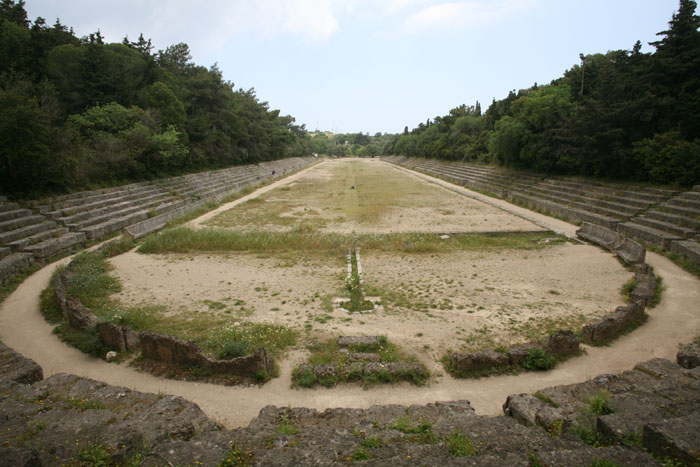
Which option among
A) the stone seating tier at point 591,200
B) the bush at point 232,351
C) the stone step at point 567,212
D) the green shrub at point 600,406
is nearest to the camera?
the green shrub at point 600,406

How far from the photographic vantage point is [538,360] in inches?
273

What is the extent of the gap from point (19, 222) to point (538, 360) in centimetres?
2074

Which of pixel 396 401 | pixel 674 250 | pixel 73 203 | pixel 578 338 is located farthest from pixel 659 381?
pixel 73 203

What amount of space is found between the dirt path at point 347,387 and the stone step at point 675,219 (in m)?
8.42

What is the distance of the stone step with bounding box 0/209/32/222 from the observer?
50.2ft

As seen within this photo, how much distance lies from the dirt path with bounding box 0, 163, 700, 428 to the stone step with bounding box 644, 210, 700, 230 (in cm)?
842

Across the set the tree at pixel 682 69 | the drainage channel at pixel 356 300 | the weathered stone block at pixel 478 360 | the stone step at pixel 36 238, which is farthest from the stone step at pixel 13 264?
the tree at pixel 682 69

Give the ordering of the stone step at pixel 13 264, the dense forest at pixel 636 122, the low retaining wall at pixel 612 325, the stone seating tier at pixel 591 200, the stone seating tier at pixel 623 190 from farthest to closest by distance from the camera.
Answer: the dense forest at pixel 636 122
the stone seating tier at pixel 591 200
the stone seating tier at pixel 623 190
the stone step at pixel 13 264
the low retaining wall at pixel 612 325

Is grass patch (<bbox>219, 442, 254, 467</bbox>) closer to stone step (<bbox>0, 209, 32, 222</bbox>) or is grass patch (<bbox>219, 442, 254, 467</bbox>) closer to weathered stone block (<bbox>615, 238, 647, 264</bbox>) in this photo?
weathered stone block (<bbox>615, 238, 647, 264</bbox>)

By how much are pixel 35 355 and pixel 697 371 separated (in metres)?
13.1

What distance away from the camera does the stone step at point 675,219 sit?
50.2 ft

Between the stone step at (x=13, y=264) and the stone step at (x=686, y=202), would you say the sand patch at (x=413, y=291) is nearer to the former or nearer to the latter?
the stone step at (x=13, y=264)

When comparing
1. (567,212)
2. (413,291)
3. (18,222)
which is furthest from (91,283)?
(567,212)

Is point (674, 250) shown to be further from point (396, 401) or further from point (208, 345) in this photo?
point (208, 345)
